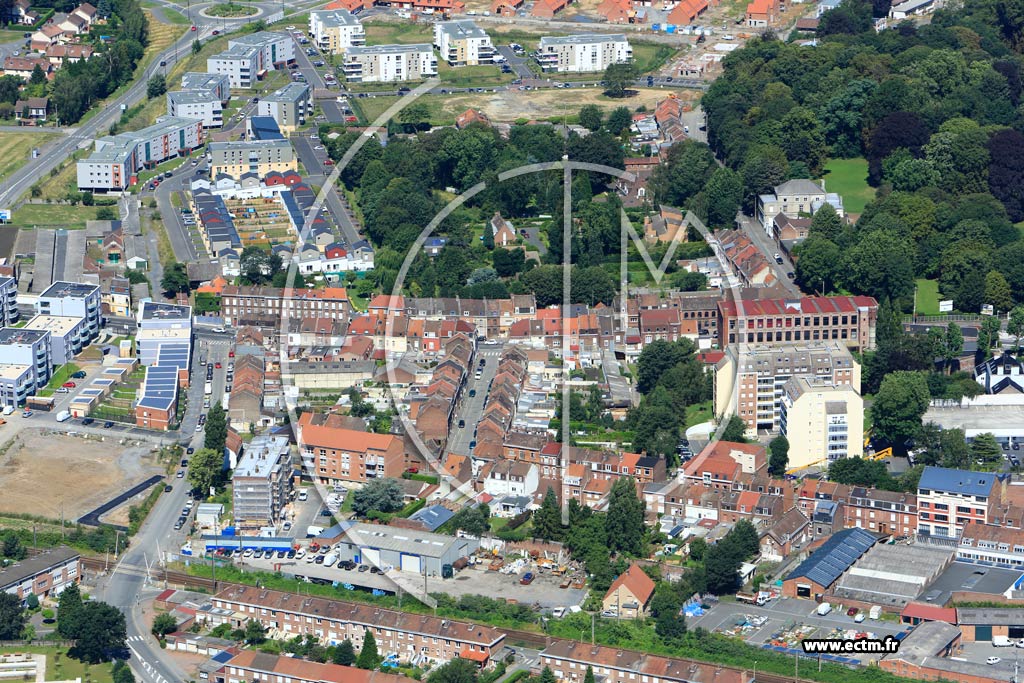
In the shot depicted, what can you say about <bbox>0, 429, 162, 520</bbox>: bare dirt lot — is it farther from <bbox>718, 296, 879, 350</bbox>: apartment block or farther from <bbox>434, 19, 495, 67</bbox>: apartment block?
<bbox>434, 19, 495, 67</bbox>: apartment block

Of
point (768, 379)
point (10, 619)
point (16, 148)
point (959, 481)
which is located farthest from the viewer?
point (16, 148)

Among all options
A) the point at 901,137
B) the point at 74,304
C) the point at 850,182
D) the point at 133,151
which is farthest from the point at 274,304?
the point at 901,137

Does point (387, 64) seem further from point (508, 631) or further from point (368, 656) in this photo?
point (368, 656)

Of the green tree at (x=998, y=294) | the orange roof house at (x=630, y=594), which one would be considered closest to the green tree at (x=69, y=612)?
the orange roof house at (x=630, y=594)

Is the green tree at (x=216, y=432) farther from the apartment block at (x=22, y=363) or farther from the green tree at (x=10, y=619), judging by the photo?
the green tree at (x=10, y=619)

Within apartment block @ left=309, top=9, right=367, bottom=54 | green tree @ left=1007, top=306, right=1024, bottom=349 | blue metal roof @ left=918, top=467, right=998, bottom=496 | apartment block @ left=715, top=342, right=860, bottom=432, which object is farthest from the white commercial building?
apartment block @ left=309, top=9, right=367, bottom=54
